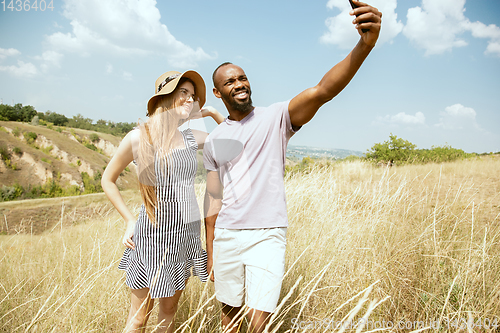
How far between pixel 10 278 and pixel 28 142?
21.0m

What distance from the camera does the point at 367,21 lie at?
Result: 1247 millimetres

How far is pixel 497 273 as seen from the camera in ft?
7.66

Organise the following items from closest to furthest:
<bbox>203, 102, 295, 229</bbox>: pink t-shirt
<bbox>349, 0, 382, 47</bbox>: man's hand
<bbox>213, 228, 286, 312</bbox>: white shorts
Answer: <bbox>349, 0, 382, 47</bbox>: man's hand < <bbox>213, 228, 286, 312</bbox>: white shorts < <bbox>203, 102, 295, 229</bbox>: pink t-shirt

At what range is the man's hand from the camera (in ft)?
3.99

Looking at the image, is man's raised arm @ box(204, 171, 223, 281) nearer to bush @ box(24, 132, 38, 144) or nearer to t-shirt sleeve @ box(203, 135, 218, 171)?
t-shirt sleeve @ box(203, 135, 218, 171)

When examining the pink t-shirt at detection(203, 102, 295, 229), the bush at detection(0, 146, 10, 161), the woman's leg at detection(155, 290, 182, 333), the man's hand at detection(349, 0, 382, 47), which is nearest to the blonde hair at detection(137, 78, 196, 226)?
the pink t-shirt at detection(203, 102, 295, 229)

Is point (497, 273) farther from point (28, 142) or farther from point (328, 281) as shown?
point (28, 142)

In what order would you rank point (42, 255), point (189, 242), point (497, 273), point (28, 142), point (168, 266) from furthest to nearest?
point (28, 142) → point (42, 255) → point (497, 273) → point (189, 242) → point (168, 266)

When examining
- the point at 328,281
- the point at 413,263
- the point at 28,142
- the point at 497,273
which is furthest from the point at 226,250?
the point at 28,142

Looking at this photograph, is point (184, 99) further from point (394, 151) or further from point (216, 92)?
point (394, 151)

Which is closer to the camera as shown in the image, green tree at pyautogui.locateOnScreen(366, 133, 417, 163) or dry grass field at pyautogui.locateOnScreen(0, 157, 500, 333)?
dry grass field at pyautogui.locateOnScreen(0, 157, 500, 333)

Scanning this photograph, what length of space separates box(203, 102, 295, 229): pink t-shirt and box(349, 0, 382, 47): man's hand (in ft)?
1.91

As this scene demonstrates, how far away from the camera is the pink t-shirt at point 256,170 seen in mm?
1639

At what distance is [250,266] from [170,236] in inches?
22.3
